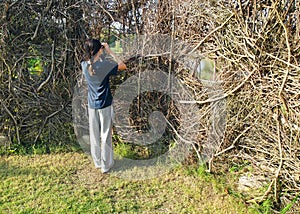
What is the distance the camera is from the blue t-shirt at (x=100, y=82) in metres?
3.60

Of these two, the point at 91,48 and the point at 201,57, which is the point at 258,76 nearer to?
the point at 201,57

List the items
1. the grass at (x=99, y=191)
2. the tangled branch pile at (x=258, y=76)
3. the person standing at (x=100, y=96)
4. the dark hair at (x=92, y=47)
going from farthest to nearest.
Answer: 1. the person standing at (x=100, y=96)
2. the dark hair at (x=92, y=47)
3. the grass at (x=99, y=191)
4. the tangled branch pile at (x=258, y=76)

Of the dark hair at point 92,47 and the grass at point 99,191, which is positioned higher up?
the dark hair at point 92,47

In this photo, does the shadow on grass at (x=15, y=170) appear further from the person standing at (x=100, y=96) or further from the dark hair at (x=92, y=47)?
the dark hair at (x=92, y=47)

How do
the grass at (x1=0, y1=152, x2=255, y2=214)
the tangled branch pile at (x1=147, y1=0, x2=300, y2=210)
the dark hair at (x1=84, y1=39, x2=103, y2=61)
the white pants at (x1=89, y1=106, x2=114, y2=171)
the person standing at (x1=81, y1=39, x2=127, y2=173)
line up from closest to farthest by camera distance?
the tangled branch pile at (x1=147, y1=0, x2=300, y2=210) < the grass at (x1=0, y1=152, x2=255, y2=214) < the dark hair at (x1=84, y1=39, x2=103, y2=61) < the person standing at (x1=81, y1=39, x2=127, y2=173) < the white pants at (x1=89, y1=106, x2=114, y2=171)

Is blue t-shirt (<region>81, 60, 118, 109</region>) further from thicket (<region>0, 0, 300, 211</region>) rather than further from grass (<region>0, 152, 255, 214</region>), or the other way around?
grass (<region>0, 152, 255, 214</region>)

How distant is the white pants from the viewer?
12.4ft

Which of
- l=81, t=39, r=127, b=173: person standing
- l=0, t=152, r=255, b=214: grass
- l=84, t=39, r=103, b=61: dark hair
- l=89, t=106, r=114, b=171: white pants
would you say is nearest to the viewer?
l=0, t=152, r=255, b=214: grass

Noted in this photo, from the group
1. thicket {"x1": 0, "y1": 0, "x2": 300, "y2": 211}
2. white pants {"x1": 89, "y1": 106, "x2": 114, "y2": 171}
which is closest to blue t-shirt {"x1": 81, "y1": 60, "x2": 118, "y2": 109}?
white pants {"x1": 89, "y1": 106, "x2": 114, "y2": 171}

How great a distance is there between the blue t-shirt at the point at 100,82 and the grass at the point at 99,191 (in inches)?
40.9

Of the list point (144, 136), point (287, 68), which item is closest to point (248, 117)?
point (287, 68)

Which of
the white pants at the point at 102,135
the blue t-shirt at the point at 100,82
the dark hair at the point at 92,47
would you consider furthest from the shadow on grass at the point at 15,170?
the dark hair at the point at 92,47

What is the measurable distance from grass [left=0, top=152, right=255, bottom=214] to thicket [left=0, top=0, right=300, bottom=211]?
0.36 m

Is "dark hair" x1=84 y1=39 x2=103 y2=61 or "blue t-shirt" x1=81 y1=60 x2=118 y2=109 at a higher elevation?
"dark hair" x1=84 y1=39 x2=103 y2=61
